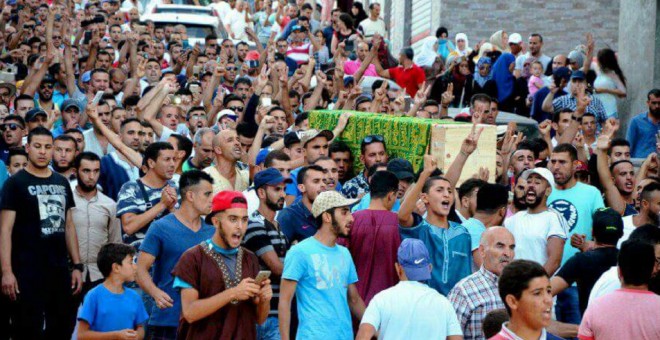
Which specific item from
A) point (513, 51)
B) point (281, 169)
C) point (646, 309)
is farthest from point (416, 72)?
point (646, 309)

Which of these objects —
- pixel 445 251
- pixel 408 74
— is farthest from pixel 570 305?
pixel 408 74

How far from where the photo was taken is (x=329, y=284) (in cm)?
922

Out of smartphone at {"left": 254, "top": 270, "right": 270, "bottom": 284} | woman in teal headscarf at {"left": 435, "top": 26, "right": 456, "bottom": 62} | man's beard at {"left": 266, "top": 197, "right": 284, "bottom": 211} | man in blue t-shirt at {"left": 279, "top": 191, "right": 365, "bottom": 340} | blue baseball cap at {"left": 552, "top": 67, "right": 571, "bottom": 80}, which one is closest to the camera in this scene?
smartphone at {"left": 254, "top": 270, "right": 270, "bottom": 284}

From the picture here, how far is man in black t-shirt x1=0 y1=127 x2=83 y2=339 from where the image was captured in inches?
436

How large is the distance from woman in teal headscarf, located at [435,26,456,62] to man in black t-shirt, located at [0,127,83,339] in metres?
14.7

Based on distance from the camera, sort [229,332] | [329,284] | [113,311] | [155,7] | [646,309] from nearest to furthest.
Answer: [646,309], [229,332], [329,284], [113,311], [155,7]

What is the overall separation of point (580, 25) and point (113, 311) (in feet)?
62.9

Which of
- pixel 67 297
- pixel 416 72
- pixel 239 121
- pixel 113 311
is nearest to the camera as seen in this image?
pixel 113 311

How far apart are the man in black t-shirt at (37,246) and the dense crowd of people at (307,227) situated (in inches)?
0.5

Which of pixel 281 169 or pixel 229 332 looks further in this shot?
pixel 281 169

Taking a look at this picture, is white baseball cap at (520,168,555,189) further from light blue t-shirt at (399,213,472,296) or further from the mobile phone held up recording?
the mobile phone held up recording

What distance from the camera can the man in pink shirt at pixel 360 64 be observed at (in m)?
21.0

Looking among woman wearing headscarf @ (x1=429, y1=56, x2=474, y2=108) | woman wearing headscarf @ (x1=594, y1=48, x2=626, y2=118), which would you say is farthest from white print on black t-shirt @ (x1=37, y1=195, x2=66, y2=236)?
woman wearing headscarf @ (x1=429, y1=56, x2=474, y2=108)

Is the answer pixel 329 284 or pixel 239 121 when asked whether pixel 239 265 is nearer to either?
pixel 329 284
